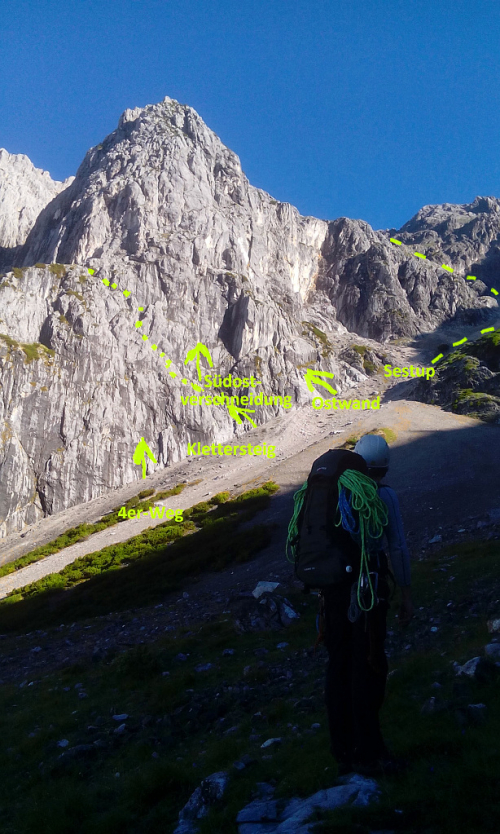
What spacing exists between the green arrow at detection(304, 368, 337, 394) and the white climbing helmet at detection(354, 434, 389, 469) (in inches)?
3504

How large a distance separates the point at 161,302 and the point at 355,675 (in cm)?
8924

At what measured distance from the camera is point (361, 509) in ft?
16.5

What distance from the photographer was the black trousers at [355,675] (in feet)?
15.9

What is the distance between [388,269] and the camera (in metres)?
137

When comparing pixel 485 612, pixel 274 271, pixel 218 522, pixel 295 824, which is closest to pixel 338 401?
pixel 274 271

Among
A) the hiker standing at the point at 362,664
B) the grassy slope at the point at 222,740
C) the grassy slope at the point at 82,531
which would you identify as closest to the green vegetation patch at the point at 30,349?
the grassy slope at the point at 82,531

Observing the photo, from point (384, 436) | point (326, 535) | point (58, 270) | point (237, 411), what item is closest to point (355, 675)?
point (326, 535)

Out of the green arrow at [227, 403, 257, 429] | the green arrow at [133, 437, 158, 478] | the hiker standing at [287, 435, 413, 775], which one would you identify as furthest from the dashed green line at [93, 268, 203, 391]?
the hiker standing at [287, 435, 413, 775]

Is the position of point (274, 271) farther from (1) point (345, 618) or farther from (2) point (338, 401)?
(1) point (345, 618)

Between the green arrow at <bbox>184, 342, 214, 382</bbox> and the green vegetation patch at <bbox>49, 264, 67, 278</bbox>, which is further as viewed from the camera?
the green arrow at <bbox>184, 342, 214, 382</bbox>

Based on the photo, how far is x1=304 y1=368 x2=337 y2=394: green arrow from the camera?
313ft

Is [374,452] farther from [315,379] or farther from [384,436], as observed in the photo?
[315,379]

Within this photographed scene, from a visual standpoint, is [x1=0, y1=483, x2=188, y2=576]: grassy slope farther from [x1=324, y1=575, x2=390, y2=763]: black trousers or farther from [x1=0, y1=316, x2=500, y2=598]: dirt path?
[x1=324, y1=575, x2=390, y2=763]: black trousers

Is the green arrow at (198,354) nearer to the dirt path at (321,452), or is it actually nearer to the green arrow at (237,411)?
the green arrow at (237,411)
